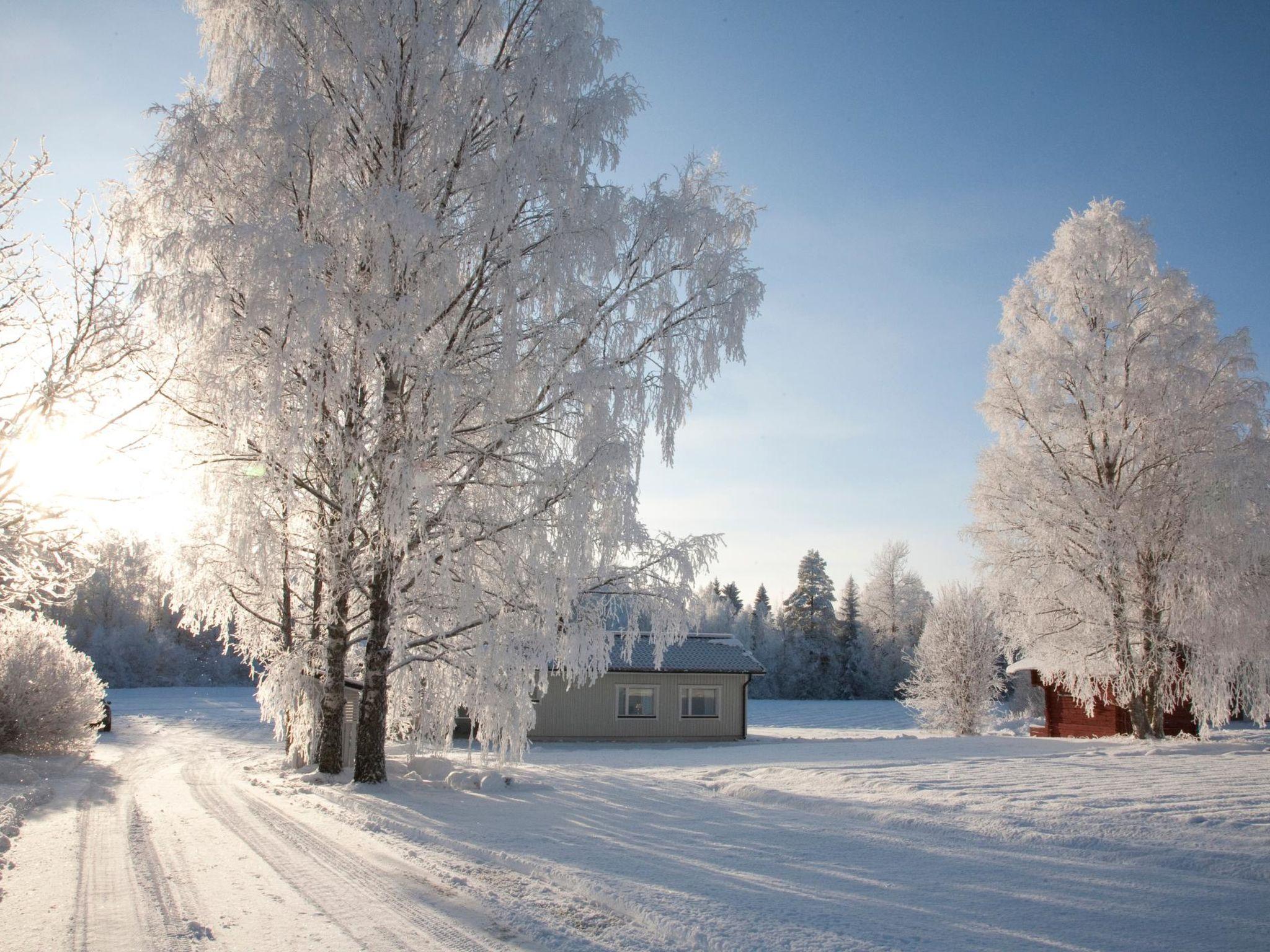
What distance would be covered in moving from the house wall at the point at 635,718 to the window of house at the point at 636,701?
12cm

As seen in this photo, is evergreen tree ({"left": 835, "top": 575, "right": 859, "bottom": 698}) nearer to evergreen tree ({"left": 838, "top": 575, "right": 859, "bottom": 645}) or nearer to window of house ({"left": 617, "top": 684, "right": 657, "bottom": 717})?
evergreen tree ({"left": 838, "top": 575, "right": 859, "bottom": 645})

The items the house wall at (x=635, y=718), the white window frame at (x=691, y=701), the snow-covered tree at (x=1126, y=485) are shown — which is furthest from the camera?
the white window frame at (x=691, y=701)

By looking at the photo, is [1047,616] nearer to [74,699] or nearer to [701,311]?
[701,311]

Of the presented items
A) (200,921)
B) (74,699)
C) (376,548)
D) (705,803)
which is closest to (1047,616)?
(705,803)

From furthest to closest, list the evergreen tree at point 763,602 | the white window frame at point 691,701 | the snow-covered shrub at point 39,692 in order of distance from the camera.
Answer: the evergreen tree at point 763,602 < the white window frame at point 691,701 < the snow-covered shrub at point 39,692

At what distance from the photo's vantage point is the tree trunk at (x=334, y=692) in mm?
11453

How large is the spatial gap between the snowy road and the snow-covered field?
1.2 inches

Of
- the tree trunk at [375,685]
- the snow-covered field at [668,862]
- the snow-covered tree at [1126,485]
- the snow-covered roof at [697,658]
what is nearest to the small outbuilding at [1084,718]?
the snow-covered tree at [1126,485]

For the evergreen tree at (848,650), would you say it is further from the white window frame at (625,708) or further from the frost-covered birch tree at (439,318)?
the frost-covered birch tree at (439,318)

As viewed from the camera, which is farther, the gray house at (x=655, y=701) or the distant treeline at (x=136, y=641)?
the distant treeline at (x=136, y=641)

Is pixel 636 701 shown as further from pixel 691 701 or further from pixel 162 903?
pixel 162 903

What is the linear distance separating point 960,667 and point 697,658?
13121mm

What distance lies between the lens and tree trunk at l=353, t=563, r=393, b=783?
10.4 metres

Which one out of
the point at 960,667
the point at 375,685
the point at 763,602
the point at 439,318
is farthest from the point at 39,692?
the point at 763,602
